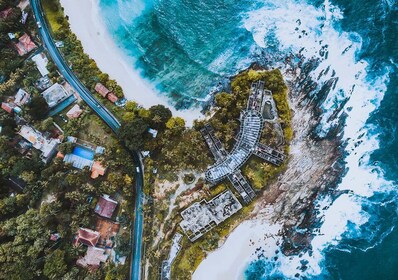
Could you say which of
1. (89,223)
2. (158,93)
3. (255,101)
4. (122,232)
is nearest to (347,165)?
(255,101)

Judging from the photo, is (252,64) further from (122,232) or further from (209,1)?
(122,232)

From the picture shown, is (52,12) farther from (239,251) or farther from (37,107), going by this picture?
(239,251)

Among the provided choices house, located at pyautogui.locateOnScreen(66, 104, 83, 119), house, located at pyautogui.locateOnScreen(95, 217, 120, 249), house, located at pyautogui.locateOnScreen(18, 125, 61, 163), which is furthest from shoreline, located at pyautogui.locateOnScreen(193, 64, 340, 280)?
house, located at pyautogui.locateOnScreen(66, 104, 83, 119)

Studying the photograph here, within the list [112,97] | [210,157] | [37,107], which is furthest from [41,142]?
[210,157]

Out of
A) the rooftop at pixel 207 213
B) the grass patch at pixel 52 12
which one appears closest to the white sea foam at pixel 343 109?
the rooftop at pixel 207 213

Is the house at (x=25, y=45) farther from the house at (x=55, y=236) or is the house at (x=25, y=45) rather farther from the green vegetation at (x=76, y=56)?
the house at (x=55, y=236)

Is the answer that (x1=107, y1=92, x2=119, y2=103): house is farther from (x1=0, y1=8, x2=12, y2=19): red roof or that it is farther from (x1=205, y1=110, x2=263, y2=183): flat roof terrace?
(x1=0, y1=8, x2=12, y2=19): red roof
